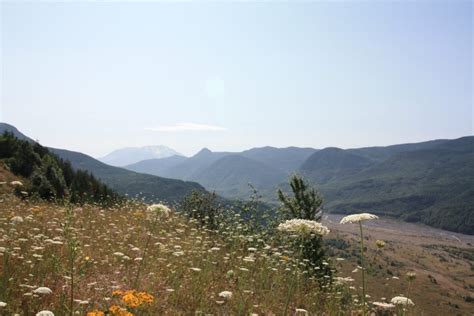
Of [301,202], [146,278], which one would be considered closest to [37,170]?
[301,202]

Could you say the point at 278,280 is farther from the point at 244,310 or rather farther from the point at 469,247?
the point at 469,247

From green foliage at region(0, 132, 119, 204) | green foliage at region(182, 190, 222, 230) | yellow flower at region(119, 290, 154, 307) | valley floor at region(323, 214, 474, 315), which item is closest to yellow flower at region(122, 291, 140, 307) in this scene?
yellow flower at region(119, 290, 154, 307)

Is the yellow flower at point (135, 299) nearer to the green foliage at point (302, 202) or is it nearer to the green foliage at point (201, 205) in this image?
the green foliage at point (302, 202)

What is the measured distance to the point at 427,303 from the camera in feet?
258

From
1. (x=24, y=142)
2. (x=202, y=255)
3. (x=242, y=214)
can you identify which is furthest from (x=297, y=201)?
(x=24, y=142)

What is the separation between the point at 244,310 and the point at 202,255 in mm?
3424

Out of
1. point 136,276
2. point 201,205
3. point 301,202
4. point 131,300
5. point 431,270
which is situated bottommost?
point 431,270

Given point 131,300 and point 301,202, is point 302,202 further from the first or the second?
point 131,300

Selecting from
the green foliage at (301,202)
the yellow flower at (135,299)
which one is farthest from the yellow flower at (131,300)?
the green foliage at (301,202)

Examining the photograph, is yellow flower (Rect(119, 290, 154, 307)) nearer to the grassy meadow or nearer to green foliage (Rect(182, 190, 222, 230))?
the grassy meadow

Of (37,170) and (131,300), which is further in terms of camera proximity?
(37,170)

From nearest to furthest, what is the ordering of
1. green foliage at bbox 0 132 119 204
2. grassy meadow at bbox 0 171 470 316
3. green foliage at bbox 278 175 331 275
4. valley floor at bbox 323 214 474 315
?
grassy meadow at bbox 0 171 470 316 → green foliage at bbox 278 175 331 275 → green foliage at bbox 0 132 119 204 → valley floor at bbox 323 214 474 315

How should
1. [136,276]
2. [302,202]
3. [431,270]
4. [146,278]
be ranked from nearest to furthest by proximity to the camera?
1. [136,276]
2. [146,278]
3. [302,202]
4. [431,270]

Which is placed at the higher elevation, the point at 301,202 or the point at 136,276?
the point at 301,202
